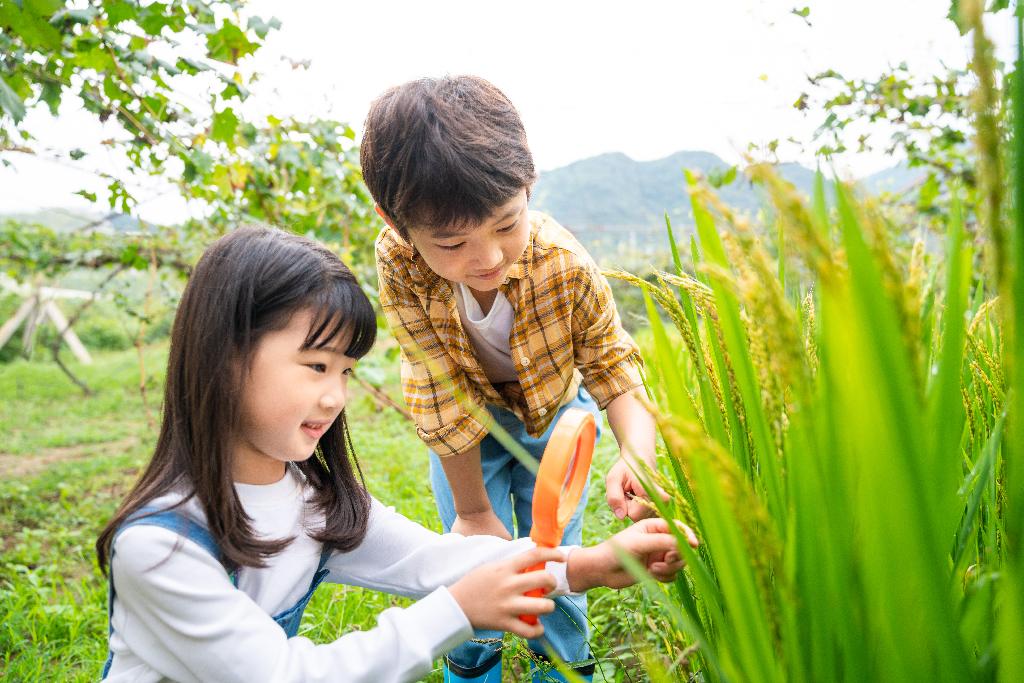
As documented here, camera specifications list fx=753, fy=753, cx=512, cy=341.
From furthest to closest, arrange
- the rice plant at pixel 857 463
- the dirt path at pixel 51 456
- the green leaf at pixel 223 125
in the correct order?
1. the dirt path at pixel 51 456
2. the green leaf at pixel 223 125
3. the rice plant at pixel 857 463

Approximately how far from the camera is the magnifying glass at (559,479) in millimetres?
1061

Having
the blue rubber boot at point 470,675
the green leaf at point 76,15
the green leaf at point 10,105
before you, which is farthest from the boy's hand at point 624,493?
the green leaf at point 76,15

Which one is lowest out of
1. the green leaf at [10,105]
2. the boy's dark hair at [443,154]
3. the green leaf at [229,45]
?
the boy's dark hair at [443,154]

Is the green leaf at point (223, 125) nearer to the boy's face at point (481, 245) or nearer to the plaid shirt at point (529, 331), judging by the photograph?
the plaid shirt at point (529, 331)

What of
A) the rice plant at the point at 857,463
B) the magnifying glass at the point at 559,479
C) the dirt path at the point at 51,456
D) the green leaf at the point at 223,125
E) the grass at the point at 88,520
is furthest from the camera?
the dirt path at the point at 51,456

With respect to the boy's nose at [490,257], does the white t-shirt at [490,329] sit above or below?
below

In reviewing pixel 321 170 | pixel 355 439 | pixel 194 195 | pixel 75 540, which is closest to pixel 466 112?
pixel 194 195

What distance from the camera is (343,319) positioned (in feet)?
4.76

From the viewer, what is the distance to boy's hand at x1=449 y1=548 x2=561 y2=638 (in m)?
1.18

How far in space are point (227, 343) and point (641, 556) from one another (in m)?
0.82

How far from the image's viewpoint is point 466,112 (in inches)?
61.0

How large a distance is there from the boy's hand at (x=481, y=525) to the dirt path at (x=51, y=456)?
192 inches

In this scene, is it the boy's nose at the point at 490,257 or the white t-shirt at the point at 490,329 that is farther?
the white t-shirt at the point at 490,329

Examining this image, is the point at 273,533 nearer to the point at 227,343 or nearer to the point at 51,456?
the point at 227,343
